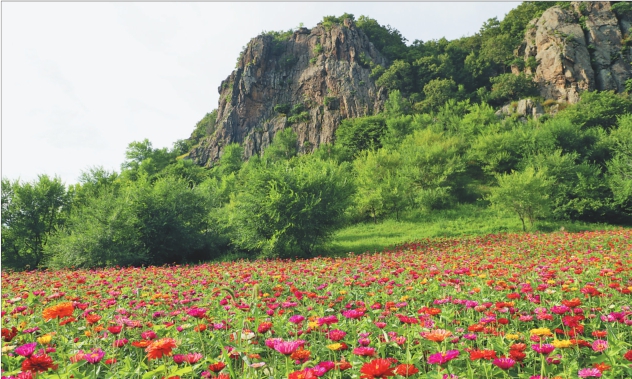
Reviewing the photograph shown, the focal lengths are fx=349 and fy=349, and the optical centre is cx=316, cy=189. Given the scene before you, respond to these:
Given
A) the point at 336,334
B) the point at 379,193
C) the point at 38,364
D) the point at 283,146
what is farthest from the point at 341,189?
the point at 283,146

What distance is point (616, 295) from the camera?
14.0ft

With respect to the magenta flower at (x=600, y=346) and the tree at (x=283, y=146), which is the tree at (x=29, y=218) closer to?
the magenta flower at (x=600, y=346)

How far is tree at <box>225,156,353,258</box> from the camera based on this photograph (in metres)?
16.4

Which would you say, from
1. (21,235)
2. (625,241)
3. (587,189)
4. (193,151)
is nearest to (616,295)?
(625,241)

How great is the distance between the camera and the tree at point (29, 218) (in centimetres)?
1931

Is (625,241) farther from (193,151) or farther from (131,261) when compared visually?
(193,151)

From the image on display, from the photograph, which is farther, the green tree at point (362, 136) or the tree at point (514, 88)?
the tree at point (514, 88)

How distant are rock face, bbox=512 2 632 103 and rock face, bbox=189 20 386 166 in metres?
27.5

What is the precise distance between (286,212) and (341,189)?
3479 millimetres

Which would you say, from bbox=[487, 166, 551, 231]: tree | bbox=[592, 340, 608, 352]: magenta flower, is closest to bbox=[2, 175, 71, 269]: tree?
bbox=[592, 340, 608, 352]: magenta flower

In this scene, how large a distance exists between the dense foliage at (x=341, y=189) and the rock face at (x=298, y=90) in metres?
6.13

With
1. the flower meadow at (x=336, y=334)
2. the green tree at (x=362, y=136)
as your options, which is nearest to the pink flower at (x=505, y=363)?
the flower meadow at (x=336, y=334)

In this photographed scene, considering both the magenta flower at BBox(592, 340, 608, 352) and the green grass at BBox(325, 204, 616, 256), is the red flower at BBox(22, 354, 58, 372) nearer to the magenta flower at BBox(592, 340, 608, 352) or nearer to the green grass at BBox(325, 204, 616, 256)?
the magenta flower at BBox(592, 340, 608, 352)

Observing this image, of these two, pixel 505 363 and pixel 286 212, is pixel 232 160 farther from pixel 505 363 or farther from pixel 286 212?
pixel 505 363
